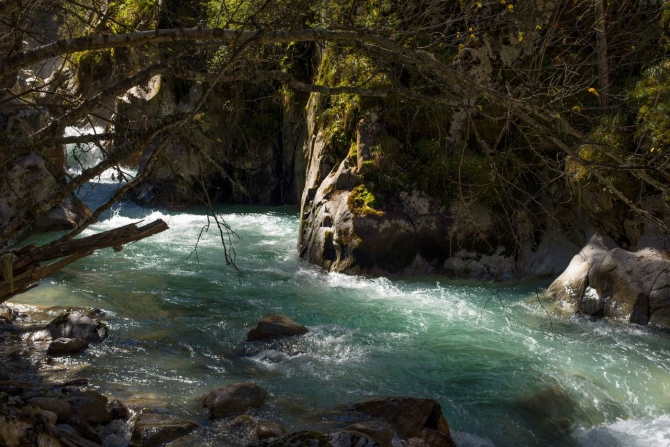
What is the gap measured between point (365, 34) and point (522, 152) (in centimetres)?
689

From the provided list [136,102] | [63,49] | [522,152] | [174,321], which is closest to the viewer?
[63,49]

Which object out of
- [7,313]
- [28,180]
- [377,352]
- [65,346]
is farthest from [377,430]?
[28,180]

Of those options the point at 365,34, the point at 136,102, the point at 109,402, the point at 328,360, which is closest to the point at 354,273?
the point at 328,360

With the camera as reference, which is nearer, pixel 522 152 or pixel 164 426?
pixel 164 426

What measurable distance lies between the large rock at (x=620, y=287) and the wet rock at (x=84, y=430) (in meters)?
5.72

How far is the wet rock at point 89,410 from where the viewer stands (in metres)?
4.43

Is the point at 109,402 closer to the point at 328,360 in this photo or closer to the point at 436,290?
the point at 328,360

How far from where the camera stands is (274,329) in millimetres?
6570

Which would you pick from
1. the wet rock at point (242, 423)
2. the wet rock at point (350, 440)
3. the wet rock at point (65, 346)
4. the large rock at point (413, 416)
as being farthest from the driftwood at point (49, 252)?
the large rock at point (413, 416)

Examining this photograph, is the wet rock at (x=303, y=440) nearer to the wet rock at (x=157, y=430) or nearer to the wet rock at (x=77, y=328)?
the wet rock at (x=157, y=430)

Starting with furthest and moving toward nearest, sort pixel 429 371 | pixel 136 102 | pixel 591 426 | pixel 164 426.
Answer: pixel 136 102 → pixel 429 371 → pixel 591 426 → pixel 164 426

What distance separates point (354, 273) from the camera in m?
8.95

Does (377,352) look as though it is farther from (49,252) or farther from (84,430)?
(49,252)

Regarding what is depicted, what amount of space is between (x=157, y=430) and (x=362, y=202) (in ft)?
17.8
